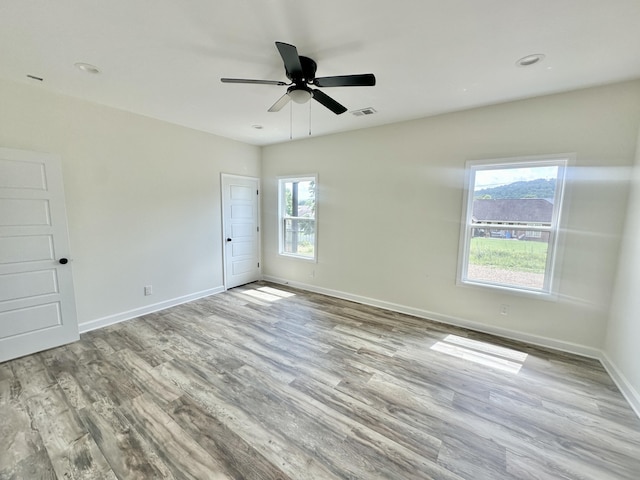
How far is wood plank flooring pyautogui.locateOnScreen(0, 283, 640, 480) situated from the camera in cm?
160

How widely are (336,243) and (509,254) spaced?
8.00 ft

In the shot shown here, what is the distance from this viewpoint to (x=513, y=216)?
312 cm

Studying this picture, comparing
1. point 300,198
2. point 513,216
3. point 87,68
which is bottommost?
point 513,216

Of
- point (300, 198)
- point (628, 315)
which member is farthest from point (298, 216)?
point (628, 315)

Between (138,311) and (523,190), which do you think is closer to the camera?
(523,190)

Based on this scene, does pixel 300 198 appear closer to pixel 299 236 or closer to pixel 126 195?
pixel 299 236

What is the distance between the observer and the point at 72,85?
2.73m

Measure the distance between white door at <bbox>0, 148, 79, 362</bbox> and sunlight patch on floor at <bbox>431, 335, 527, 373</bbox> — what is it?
4.26 metres

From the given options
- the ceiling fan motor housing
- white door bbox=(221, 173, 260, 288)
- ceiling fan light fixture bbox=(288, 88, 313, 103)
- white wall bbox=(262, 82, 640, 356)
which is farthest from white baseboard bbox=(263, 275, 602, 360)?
the ceiling fan motor housing

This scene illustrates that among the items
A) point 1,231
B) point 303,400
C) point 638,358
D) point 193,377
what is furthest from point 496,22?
point 1,231

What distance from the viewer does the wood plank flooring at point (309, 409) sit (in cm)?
160

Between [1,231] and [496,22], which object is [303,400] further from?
[1,231]

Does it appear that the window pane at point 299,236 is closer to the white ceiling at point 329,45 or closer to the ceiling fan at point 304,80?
the white ceiling at point 329,45

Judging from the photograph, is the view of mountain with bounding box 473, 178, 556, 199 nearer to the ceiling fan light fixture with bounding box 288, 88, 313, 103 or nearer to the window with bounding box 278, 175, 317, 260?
the ceiling fan light fixture with bounding box 288, 88, 313, 103
